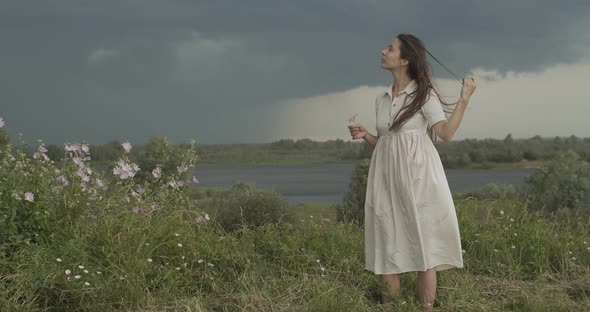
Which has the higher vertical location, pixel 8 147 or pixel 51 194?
pixel 8 147

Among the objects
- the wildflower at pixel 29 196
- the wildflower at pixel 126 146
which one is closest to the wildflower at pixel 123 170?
the wildflower at pixel 126 146

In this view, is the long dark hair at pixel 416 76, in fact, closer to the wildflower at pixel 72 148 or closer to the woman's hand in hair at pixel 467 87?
the woman's hand in hair at pixel 467 87

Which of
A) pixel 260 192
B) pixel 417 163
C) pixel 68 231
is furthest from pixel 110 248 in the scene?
pixel 260 192

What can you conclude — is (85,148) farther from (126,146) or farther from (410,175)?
(410,175)

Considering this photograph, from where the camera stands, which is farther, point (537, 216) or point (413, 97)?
point (537, 216)

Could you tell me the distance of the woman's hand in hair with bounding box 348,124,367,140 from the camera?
4.83 m

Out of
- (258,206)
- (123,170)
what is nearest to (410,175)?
(123,170)

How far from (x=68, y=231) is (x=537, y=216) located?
5.28 meters

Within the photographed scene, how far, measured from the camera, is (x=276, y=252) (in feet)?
19.9

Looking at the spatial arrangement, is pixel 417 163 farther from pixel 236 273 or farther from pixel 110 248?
pixel 110 248

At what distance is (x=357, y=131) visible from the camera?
4.85 m

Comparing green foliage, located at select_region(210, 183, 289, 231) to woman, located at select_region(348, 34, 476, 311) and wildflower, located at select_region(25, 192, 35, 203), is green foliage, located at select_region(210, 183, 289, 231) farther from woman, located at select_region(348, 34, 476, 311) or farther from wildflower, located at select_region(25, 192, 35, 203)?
woman, located at select_region(348, 34, 476, 311)

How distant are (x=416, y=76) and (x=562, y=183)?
30.2m

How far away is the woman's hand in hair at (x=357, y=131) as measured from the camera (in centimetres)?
483
